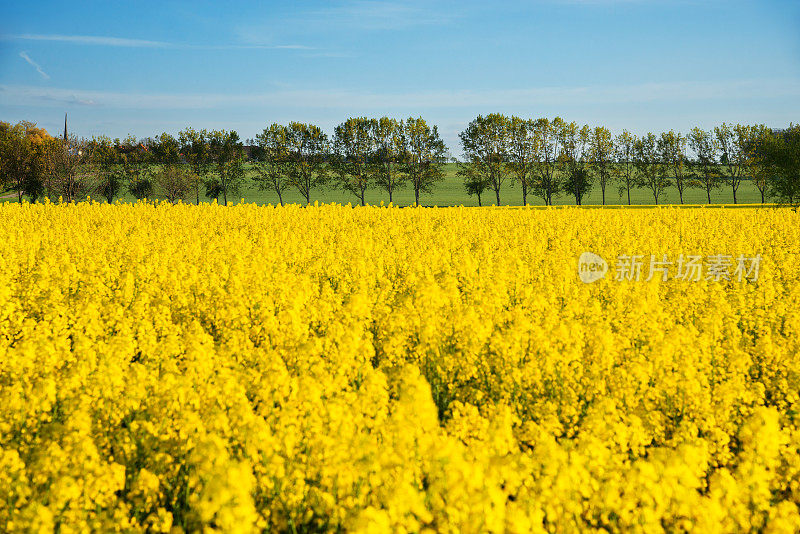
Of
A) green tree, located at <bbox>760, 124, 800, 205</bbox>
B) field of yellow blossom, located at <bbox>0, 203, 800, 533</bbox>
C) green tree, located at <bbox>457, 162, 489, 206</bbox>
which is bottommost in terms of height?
field of yellow blossom, located at <bbox>0, 203, 800, 533</bbox>

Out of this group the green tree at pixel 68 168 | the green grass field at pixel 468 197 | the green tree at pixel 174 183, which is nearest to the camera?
the green tree at pixel 68 168

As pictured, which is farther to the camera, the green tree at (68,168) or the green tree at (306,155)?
the green tree at (306,155)

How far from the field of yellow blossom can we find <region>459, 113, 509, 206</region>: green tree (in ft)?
190

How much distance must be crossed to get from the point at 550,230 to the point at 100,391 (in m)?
19.4

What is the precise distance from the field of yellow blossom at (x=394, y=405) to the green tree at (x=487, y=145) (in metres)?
58.0

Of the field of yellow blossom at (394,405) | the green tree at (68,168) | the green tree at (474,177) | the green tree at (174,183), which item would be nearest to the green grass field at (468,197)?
the green tree at (174,183)

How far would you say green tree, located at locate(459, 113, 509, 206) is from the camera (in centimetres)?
6856

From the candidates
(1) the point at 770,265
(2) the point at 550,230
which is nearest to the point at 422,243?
(2) the point at 550,230

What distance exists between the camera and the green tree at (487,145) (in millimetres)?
68562

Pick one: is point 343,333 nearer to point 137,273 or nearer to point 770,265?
point 137,273

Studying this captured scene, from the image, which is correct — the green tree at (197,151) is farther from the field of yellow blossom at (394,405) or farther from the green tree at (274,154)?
the field of yellow blossom at (394,405)

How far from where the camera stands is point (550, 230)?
22.0 meters

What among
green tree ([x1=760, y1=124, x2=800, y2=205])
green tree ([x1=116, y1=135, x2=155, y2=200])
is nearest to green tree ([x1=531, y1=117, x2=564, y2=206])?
green tree ([x1=760, y1=124, x2=800, y2=205])

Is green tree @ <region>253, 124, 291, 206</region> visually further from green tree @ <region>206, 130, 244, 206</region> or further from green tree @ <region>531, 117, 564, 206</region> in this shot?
green tree @ <region>531, 117, 564, 206</region>
